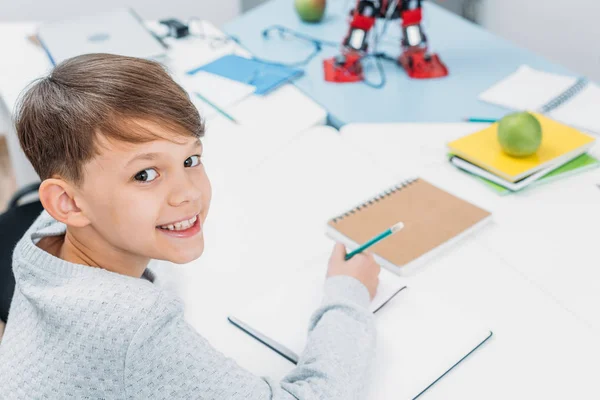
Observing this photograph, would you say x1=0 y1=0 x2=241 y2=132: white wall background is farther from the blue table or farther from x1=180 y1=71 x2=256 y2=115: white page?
x1=180 y1=71 x2=256 y2=115: white page

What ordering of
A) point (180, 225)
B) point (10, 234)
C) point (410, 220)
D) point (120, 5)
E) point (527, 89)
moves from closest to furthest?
point (180, 225), point (410, 220), point (10, 234), point (527, 89), point (120, 5)

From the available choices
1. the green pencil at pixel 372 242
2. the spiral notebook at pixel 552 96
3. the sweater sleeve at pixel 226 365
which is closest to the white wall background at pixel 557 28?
the spiral notebook at pixel 552 96

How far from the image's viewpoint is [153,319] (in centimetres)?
71

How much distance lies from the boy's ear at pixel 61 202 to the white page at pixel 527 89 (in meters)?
1.07

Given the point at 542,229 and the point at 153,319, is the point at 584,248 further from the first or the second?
the point at 153,319

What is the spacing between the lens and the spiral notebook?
4.74 ft

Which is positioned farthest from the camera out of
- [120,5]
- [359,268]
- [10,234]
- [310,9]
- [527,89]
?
[120,5]

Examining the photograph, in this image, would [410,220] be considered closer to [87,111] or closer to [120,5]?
[87,111]

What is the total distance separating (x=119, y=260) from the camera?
86 centimetres

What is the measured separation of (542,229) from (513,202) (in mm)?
93

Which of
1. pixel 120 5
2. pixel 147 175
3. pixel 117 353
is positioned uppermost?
pixel 147 175

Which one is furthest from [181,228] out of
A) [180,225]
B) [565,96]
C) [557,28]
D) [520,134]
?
[557,28]

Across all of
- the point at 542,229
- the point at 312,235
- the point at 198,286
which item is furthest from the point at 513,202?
the point at 198,286

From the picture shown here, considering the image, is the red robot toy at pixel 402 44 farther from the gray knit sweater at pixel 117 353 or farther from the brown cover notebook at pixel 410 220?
the gray knit sweater at pixel 117 353
